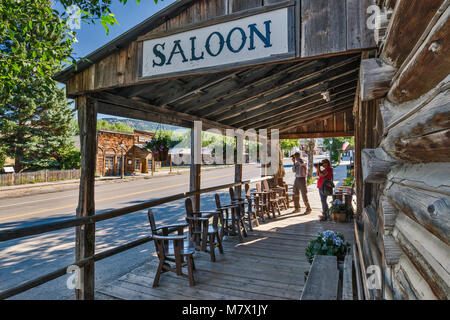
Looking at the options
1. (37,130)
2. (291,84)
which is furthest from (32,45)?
(37,130)

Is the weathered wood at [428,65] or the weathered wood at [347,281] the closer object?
the weathered wood at [428,65]

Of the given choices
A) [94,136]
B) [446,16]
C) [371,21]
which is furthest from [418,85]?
[94,136]

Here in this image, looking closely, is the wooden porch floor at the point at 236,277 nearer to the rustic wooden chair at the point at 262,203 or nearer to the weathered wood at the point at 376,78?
the rustic wooden chair at the point at 262,203

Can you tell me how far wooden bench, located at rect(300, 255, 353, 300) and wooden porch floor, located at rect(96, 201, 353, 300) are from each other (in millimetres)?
751

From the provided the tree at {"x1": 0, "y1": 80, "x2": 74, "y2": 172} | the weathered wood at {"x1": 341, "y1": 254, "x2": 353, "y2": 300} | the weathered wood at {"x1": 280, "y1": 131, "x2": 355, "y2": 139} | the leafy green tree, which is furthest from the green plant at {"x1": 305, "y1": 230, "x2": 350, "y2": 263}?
the tree at {"x1": 0, "y1": 80, "x2": 74, "y2": 172}

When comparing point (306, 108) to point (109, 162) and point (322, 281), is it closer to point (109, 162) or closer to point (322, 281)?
point (322, 281)

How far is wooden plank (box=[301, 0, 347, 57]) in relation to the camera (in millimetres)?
2516

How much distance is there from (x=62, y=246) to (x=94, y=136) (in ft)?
14.5

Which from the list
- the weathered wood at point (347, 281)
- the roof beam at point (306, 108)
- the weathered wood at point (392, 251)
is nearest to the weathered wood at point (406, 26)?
the weathered wood at point (392, 251)

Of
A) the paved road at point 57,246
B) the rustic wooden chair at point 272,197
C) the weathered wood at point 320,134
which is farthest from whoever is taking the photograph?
the weathered wood at point 320,134

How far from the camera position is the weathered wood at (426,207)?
2.74 ft

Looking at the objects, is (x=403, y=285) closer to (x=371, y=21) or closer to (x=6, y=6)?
(x=371, y=21)

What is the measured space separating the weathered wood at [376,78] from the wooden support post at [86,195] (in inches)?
138

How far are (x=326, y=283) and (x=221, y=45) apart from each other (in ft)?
8.39
